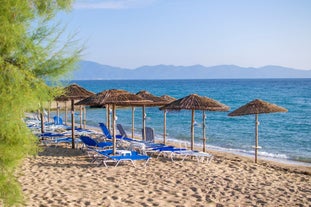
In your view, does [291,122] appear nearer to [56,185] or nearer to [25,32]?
[56,185]

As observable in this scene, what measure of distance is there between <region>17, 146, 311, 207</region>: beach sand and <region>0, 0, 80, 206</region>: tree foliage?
6.25 feet

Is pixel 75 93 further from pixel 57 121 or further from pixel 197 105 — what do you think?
pixel 57 121

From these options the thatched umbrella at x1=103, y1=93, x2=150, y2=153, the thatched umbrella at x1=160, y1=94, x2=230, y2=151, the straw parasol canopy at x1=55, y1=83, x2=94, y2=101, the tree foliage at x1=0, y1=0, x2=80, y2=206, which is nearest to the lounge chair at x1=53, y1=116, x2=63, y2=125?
the straw parasol canopy at x1=55, y1=83, x2=94, y2=101

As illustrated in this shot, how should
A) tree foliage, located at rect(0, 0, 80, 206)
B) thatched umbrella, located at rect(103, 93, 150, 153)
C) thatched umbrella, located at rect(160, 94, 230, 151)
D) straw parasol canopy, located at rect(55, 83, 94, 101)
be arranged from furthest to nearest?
straw parasol canopy, located at rect(55, 83, 94, 101)
thatched umbrella, located at rect(160, 94, 230, 151)
thatched umbrella, located at rect(103, 93, 150, 153)
tree foliage, located at rect(0, 0, 80, 206)

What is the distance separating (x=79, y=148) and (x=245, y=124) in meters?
16.6

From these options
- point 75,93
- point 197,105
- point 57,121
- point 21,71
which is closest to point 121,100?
→ point 197,105

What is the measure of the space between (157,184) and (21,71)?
4301 mm

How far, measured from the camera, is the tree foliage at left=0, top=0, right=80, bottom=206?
4875mm

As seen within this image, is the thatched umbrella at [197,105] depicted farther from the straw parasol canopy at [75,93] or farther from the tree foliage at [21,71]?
the tree foliage at [21,71]

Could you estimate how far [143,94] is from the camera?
1407cm

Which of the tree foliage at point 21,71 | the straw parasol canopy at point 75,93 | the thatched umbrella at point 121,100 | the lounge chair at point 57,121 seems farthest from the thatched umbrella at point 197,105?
the lounge chair at point 57,121

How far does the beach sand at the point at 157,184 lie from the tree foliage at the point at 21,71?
1.91 m

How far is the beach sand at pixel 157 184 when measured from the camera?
24.0 ft

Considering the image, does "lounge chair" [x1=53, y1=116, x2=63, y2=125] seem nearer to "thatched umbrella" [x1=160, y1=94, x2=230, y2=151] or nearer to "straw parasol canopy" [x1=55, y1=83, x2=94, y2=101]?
"straw parasol canopy" [x1=55, y1=83, x2=94, y2=101]
